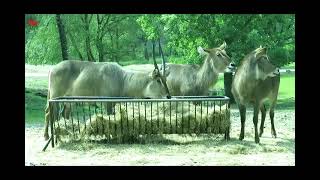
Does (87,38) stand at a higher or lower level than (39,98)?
higher

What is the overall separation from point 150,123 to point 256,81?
2.12 metres

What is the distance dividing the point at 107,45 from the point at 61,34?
3.92 m

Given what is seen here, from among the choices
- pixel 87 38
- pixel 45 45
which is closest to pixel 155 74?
pixel 87 38

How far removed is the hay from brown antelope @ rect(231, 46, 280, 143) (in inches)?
20.5

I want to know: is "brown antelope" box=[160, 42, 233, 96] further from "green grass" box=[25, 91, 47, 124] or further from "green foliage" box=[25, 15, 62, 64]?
"green foliage" box=[25, 15, 62, 64]

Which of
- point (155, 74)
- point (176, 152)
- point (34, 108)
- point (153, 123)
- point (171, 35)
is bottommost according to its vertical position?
point (176, 152)

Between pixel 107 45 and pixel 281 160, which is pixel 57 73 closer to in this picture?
pixel 281 160

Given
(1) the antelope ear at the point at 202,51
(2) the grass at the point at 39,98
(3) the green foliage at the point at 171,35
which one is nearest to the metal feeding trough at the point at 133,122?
(1) the antelope ear at the point at 202,51

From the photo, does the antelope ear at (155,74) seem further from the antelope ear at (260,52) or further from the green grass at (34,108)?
the green grass at (34,108)

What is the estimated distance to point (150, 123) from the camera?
907 cm

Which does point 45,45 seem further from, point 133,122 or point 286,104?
point 133,122

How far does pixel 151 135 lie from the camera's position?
9.18 m

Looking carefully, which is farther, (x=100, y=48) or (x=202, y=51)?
(x=100, y=48)

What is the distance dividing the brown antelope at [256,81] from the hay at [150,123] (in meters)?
0.52
